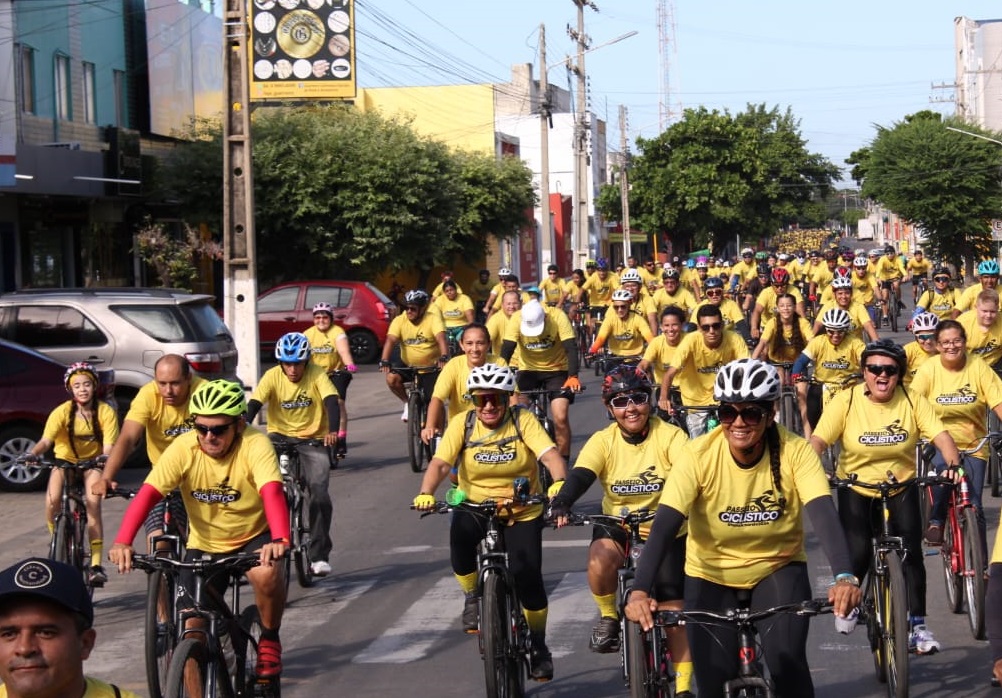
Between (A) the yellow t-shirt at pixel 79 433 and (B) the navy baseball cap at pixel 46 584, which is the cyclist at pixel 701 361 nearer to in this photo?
(A) the yellow t-shirt at pixel 79 433

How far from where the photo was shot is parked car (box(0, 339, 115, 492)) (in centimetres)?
1545

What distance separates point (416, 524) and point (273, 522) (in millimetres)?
6465

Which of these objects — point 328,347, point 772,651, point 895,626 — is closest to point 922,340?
point 895,626

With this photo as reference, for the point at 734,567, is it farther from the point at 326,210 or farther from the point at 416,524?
the point at 326,210

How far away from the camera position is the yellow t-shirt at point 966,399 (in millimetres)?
10250

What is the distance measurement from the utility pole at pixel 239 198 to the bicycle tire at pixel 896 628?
14.2 metres

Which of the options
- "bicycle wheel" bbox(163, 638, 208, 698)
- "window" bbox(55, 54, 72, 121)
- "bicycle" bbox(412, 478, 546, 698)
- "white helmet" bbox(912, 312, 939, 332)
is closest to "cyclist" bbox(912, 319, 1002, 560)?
"white helmet" bbox(912, 312, 939, 332)

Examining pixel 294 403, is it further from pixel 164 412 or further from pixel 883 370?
pixel 883 370

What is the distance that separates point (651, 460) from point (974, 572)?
2180 millimetres

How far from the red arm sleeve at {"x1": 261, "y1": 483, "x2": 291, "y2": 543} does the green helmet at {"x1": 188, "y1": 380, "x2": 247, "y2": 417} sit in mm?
403

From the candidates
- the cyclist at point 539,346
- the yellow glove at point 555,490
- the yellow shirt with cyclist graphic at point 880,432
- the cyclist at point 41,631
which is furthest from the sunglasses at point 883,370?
the cyclist at point 539,346

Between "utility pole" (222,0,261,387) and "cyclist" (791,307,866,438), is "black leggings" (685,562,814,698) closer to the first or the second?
"cyclist" (791,307,866,438)

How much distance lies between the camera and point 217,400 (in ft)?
23.7

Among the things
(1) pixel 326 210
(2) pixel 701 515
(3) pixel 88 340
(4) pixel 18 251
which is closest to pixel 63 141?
(4) pixel 18 251
